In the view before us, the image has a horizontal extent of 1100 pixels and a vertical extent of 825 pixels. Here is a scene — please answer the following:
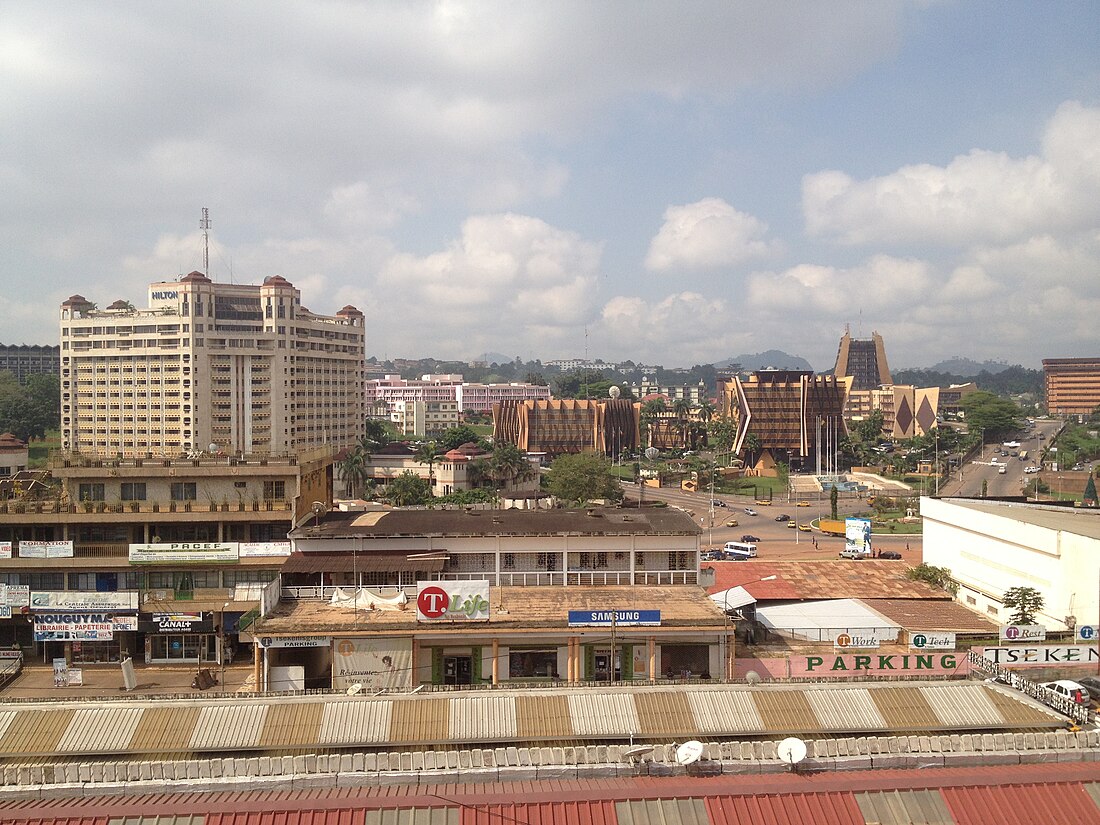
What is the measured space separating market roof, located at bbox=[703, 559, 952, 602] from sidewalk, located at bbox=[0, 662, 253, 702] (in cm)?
2298

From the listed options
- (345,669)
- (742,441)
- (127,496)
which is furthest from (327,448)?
(742,441)

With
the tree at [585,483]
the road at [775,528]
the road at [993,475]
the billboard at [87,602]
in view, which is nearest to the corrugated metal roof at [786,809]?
the billboard at [87,602]

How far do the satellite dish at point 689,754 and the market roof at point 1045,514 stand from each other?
92.6 ft

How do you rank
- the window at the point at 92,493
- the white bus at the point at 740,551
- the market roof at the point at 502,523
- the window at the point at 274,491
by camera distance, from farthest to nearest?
the white bus at the point at 740,551 → the window at the point at 274,491 → the window at the point at 92,493 → the market roof at the point at 502,523

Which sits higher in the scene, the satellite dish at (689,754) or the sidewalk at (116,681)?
the satellite dish at (689,754)

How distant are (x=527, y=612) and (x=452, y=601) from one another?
3379 mm

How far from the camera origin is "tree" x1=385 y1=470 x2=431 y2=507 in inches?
4114

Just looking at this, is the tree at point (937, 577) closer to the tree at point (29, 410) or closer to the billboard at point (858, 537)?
the billboard at point (858, 537)

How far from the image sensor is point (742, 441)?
486 ft

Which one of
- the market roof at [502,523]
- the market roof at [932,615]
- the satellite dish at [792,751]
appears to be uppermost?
the market roof at [502,523]

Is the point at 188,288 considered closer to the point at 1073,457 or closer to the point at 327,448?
the point at 327,448

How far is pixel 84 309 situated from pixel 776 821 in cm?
14458

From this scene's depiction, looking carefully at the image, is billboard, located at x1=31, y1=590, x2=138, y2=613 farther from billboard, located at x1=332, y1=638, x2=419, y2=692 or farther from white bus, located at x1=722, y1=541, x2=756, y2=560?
white bus, located at x1=722, y1=541, x2=756, y2=560

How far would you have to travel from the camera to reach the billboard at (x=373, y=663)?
108 ft
